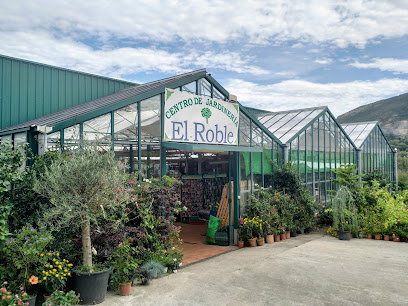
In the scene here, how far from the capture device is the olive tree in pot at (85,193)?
Result: 4.96 meters

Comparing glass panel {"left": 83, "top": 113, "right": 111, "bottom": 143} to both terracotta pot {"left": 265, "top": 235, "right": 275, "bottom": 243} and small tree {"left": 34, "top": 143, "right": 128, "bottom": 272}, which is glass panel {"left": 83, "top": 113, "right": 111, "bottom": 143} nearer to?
small tree {"left": 34, "top": 143, "right": 128, "bottom": 272}

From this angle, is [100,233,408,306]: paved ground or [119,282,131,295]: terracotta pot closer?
[100,233,408,306]: paved ground

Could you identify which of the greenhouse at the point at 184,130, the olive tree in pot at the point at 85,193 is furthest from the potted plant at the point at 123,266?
the greenhouse at the point at 184,130

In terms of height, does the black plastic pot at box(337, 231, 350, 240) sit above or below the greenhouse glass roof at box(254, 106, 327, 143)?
below

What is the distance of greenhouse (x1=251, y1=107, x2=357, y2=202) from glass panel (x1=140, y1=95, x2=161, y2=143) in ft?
18.5

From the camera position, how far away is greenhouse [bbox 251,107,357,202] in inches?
497

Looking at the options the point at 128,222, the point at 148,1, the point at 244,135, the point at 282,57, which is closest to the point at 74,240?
the point at 128,222

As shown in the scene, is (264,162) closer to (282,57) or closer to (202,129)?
(202,129)

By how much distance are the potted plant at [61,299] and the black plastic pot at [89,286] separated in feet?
0.53

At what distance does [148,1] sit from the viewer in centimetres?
693

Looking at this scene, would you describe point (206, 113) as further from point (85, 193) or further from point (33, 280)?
point (33, 280)

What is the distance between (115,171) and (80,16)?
4.54 metres

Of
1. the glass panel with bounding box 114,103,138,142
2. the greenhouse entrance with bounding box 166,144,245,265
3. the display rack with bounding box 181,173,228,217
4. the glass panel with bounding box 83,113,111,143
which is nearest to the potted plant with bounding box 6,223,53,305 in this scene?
the glass panel with bounding box 83,113,111,143

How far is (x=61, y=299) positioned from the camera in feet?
16.1
